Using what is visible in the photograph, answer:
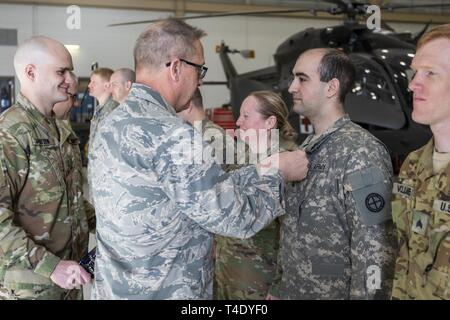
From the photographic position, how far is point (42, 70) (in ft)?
6.38

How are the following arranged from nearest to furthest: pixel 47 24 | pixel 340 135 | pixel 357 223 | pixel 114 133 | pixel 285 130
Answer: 1. pixel 114 133
2. pixel 357 223
3. pixel 340 135
4. pixel 285 130
5. pixel 47 24

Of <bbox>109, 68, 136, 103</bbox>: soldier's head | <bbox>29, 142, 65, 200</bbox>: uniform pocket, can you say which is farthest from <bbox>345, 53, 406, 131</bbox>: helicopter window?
<bbox>29, 142, 65, 200</bbox>: uniform pocket

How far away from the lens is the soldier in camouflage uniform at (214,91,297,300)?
238 cm

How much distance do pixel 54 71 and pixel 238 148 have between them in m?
1.00

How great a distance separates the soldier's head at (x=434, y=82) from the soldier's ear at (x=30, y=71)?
54.6 inches

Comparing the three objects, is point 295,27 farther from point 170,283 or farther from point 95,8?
point 170,283

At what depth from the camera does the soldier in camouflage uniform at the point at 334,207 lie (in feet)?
5.62

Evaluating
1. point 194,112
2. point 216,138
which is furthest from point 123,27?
point 216,138

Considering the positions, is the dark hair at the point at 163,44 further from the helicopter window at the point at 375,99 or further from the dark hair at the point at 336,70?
the helicopter window at the point at 375,99

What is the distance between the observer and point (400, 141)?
5188 millimetres

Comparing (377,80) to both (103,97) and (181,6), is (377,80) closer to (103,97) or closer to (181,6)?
(103,97)

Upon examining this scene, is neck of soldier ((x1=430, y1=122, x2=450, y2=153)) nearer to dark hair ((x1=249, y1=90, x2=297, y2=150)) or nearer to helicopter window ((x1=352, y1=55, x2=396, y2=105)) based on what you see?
dark hair ((x1=249, y1=90, x2=297, y2=150))

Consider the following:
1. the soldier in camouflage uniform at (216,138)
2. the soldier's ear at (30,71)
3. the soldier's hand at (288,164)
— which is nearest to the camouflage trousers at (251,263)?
the soldier in camouflage uniform at (216,138)
